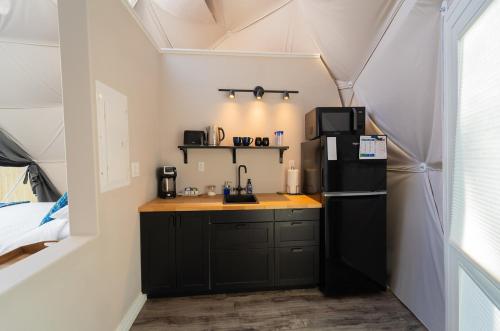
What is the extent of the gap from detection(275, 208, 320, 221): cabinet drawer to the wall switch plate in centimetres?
137

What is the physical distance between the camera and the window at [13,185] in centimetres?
326

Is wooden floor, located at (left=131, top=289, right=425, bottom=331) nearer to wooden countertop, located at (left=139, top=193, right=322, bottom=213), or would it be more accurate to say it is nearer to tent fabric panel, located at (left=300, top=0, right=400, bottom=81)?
wooden countertop, located at (left=139, top=193, right=322, bottom=213)

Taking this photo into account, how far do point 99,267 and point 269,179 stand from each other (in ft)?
6.08

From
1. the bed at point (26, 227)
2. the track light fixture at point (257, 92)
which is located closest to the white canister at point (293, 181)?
the track light fixture at point (257, 92)

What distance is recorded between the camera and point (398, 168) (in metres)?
2.00

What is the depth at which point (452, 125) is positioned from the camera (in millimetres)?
1090

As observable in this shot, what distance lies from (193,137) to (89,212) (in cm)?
131

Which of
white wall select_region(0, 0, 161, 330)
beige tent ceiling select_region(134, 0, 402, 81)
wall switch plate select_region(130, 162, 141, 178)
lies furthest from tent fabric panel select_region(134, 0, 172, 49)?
wall switch plate select_region(130, 162, 141, 178)

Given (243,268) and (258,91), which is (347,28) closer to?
(258,91)

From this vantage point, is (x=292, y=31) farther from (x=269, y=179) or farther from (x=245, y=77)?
(x=269, y=179)

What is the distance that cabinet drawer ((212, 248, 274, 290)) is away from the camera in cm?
192

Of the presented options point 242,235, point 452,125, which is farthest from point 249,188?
point 452,125

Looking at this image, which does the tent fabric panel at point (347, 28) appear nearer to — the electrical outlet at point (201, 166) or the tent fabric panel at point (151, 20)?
the tent fabric panel at point (151, 20)

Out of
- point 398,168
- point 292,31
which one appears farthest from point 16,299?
point 292,31
